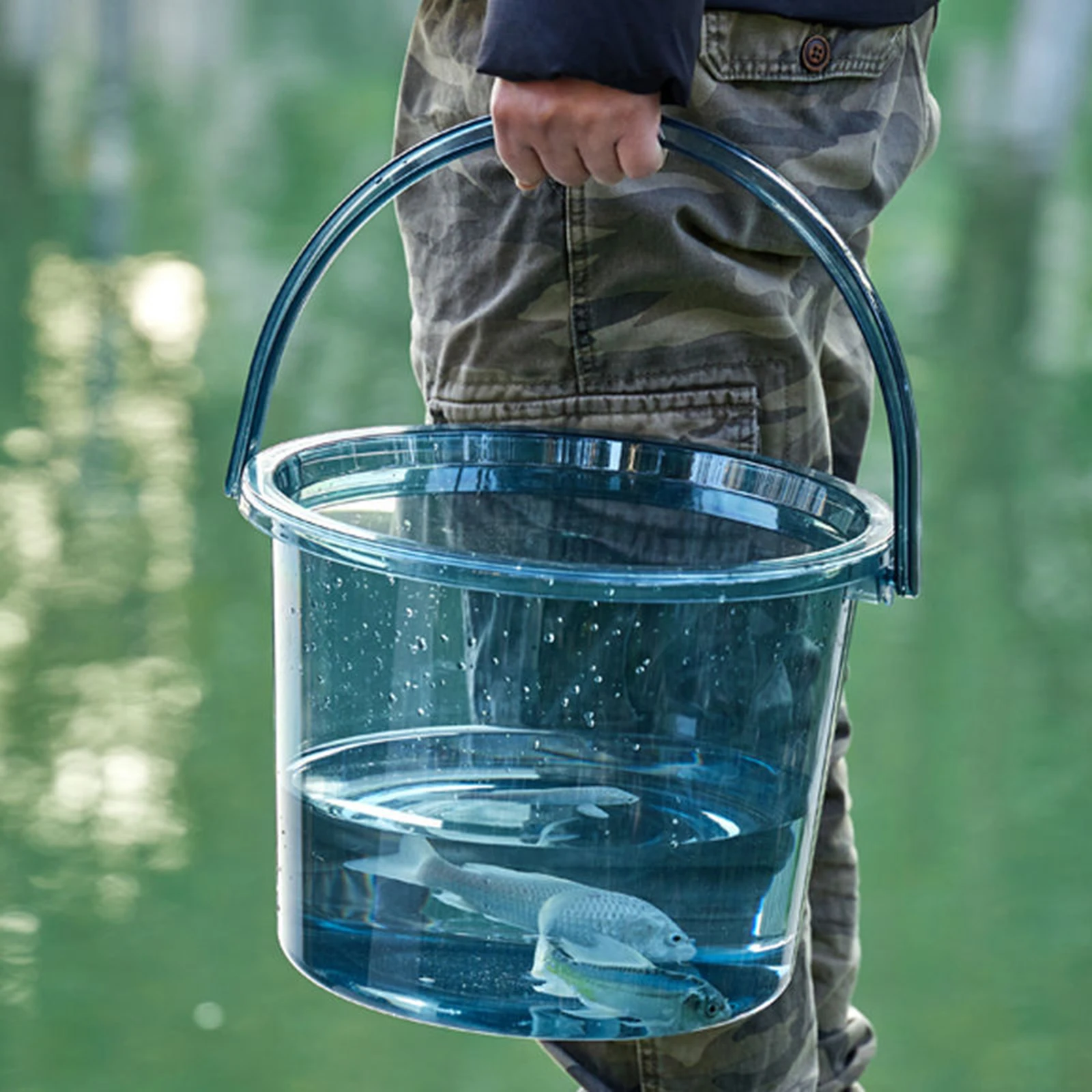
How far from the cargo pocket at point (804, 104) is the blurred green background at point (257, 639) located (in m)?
0.81

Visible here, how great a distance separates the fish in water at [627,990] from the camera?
0.98 metres

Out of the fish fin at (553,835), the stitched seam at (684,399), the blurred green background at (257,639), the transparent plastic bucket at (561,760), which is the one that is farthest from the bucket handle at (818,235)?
the blurred green background at (257,639)

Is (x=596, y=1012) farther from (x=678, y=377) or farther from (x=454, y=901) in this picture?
(x=678, y=377)

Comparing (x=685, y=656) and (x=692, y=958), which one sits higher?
(x=685, y=656)

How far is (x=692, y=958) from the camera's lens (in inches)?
39.2

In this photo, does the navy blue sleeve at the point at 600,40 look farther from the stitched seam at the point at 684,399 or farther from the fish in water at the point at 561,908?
the fish in water at the point at 561,908

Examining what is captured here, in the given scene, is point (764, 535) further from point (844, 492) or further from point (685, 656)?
point (685, 656)

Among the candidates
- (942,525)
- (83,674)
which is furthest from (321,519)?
(942,525)

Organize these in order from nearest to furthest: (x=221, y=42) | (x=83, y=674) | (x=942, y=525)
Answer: (x=83, y=674) < (x=942, y=525) < (x=221, y=42)

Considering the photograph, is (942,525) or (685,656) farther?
(942,525)

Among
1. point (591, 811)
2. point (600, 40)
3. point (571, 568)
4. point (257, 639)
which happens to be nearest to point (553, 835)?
point (591, 811)

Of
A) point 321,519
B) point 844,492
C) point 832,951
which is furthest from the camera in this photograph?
point 832,951

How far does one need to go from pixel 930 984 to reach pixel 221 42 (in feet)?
17.3

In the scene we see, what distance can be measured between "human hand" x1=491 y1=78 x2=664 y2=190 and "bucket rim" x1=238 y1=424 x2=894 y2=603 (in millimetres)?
216
